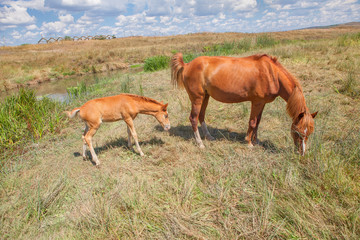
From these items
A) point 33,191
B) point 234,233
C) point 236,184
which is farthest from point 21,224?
point 236,184

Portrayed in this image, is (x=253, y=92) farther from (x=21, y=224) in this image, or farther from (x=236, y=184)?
(x=21, y=224)

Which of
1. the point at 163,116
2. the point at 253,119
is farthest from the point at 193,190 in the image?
the point at 253,119

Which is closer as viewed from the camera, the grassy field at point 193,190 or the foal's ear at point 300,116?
the grassy field at point 193,190

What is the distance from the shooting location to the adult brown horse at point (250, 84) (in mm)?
3332

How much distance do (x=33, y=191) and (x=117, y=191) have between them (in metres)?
→ 1.60

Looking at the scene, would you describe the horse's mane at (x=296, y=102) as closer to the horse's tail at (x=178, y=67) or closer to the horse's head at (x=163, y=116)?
the horse's tail at (x=178, y=67)

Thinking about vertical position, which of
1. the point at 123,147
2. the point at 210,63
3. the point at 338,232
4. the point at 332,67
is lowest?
the point at 123,147

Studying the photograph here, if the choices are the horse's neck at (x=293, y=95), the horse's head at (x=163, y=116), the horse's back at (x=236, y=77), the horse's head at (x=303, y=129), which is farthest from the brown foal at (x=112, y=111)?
the horse's head at (x=303, y=129)

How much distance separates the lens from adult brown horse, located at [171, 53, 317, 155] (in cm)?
333

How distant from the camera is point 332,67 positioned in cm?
816

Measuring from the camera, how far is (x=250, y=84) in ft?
→ 12.6

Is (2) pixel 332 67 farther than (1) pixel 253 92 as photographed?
Yes

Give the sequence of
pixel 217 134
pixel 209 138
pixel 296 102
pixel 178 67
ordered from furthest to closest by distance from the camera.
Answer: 1. pixel 217 134
2. pixel 209 138
3. pixel 178 67
4. pixel 296 102

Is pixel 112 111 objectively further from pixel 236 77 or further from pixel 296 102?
pixel 296 102
